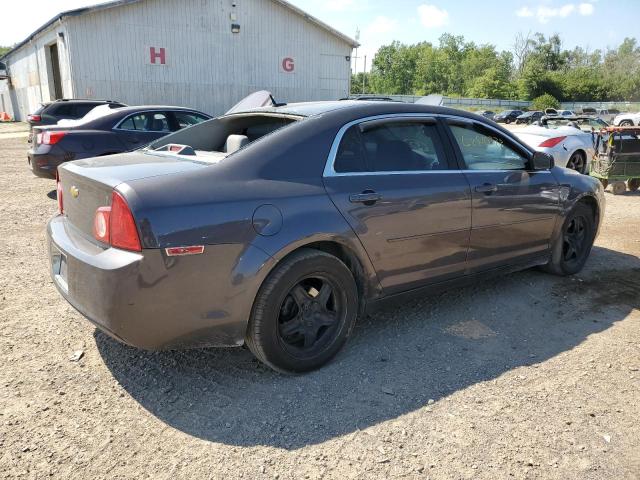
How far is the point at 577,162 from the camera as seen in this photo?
32.4ft

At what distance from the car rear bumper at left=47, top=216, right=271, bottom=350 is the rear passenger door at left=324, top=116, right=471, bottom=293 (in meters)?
0.78

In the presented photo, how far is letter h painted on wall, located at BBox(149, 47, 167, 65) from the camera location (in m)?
20.8

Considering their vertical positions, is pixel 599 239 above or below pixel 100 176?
below

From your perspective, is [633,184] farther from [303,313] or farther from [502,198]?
[303,313]

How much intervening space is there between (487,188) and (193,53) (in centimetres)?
2016

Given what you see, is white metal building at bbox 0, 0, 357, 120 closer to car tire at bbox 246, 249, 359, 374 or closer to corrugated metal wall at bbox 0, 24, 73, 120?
corrugated metal wall at bbox 0, 24, 73, 120

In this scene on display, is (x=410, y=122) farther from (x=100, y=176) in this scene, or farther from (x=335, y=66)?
(x=335, y=66)

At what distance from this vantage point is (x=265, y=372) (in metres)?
3.21

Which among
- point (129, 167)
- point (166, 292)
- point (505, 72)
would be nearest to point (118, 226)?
point (166, 292)

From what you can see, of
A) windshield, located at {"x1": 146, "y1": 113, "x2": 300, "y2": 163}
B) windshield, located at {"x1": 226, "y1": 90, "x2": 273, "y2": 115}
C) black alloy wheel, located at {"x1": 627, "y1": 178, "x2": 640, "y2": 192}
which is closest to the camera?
windshield, located at {"x1": 146, "y1": 113, "x2": 300, "y2": 163}

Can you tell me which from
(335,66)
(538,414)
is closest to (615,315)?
(538,414)

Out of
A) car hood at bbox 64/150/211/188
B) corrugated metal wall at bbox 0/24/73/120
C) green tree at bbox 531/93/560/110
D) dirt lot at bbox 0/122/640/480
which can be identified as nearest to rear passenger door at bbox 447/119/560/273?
dirt lot at bbox 0/122/640/480

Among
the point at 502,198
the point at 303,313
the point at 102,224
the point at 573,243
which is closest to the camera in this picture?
the point at 102,224

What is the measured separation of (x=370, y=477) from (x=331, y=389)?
743mm
